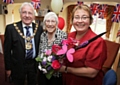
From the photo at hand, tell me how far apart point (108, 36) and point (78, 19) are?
12.7 feet

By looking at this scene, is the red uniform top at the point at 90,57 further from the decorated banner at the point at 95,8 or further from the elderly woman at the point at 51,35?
the decorated banner at the point at 95,8

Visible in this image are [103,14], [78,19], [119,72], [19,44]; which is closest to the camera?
[78,19]

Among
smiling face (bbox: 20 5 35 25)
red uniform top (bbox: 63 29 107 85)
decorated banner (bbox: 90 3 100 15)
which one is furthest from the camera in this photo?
decorated banner (bbox: 90 3 100 15)

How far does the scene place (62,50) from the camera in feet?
3.73

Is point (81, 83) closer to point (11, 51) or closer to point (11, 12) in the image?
point (11, 51)

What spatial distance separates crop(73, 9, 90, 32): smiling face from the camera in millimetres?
1199

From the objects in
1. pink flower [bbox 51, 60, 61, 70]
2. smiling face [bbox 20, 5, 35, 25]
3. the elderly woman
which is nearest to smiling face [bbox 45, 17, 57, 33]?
the elderly woman

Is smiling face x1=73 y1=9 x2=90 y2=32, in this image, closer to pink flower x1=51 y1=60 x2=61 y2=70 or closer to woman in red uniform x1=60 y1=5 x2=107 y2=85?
woman in red uniform x1=60 y1=5 x2=107 y2=85

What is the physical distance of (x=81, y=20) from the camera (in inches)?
47.8

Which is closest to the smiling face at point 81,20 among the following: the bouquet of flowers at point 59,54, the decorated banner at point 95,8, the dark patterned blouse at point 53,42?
the bouquet of flowers at point 59,54

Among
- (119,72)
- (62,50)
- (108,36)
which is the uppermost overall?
(62,50)

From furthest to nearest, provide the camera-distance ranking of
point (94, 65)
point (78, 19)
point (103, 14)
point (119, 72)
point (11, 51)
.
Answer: point (103, 14) → point (119, 72) → point (11, 51) → point (78, 19) → point (94, 65)

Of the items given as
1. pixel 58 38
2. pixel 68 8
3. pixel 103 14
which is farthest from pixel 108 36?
pixel 58 38

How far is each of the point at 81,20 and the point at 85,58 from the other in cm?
31
